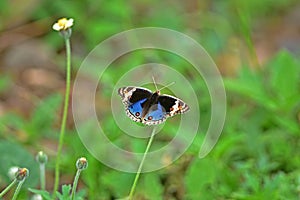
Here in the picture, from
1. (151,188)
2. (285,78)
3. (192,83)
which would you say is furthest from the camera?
(192,83)

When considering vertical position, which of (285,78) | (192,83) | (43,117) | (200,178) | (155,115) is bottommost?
(155,115)

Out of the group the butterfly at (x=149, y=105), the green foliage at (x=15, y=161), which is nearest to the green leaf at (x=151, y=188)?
the green foliage at (x=15, y=161)

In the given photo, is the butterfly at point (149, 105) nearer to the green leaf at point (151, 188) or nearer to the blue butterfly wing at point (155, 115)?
the blue butterfly wing at point (155, 115)

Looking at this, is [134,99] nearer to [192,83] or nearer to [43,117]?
[43,117]

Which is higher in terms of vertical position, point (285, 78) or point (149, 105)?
point (285, 78)

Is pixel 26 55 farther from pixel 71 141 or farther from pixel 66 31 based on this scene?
pixel 66 31

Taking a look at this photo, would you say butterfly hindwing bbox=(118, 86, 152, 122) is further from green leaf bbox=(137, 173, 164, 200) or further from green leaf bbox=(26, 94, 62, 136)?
green leaf bbox=(26, 94, 62, 136)

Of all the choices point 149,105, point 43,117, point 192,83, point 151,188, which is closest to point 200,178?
point 151,188

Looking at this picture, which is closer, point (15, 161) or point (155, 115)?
point (155, 115)
